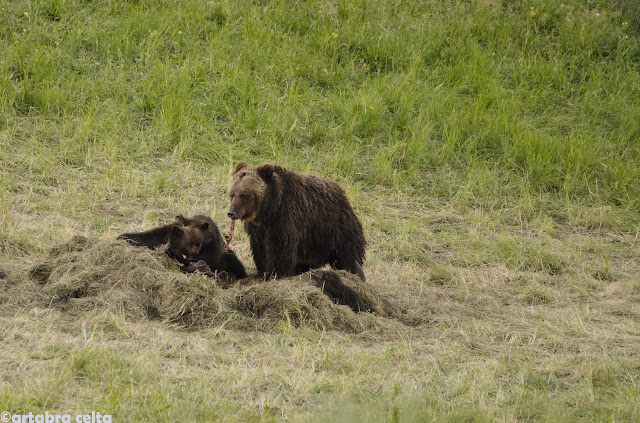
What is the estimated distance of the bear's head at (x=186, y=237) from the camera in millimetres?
7336

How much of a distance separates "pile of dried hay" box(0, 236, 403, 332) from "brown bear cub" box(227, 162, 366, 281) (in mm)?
704

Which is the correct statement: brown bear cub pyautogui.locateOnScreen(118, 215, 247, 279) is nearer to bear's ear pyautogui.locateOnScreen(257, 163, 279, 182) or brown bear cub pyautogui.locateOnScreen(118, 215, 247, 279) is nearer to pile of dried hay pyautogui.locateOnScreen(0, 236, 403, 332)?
pile of dried hay pyautogui.locateOnScreen(0, 236, 403, 332)

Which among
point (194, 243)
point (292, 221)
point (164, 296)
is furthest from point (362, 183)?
point (164, 296)

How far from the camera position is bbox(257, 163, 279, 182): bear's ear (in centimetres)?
725

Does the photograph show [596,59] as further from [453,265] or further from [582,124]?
[453,265]

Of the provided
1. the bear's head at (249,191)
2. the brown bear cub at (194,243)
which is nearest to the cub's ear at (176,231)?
the brown bear cub at (194,243)

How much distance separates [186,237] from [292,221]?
990mm

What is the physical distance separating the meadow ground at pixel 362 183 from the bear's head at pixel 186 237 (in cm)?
64

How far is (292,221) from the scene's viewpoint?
7305 mm

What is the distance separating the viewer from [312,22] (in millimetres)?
13977

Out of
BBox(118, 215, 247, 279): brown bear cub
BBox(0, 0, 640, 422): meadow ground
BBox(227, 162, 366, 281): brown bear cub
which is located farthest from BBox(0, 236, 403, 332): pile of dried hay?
BBox(227, 162, 366, 281): brown bear cub

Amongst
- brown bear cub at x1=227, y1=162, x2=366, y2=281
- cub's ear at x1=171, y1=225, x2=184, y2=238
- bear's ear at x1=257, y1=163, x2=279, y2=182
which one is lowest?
cub's ear at x1=171, y1=225, x2=184, y2=238

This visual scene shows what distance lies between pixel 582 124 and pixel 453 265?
4.97 metres

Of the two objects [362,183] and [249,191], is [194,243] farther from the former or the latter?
[362,183]
